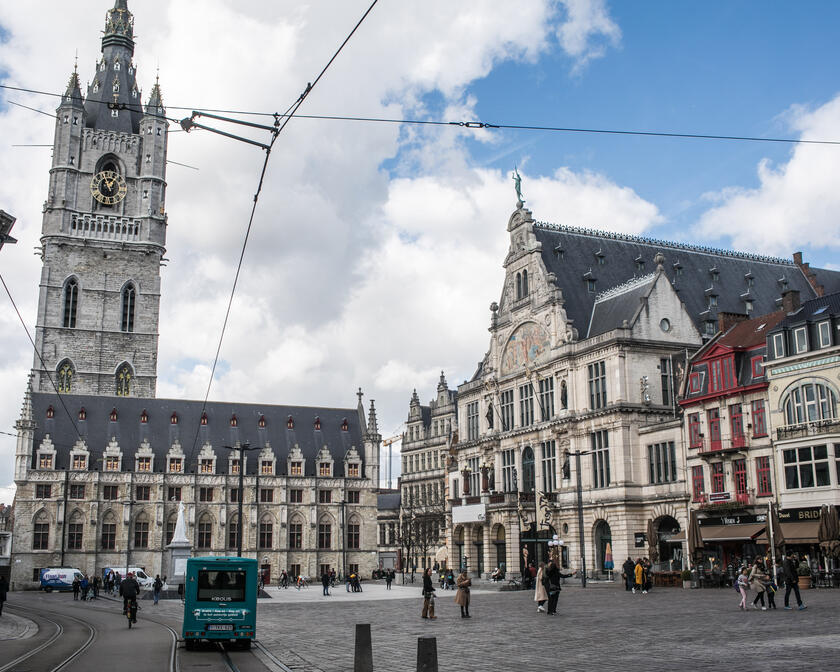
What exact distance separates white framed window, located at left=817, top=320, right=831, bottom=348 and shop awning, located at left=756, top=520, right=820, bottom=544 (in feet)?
25.4

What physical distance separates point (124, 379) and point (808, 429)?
77.9 m

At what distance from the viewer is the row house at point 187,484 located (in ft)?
250

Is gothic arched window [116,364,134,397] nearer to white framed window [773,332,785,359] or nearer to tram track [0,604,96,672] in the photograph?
tram track [0,604,96,672]

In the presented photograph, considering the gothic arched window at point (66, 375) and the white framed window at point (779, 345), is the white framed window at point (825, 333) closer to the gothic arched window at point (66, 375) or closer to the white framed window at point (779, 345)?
the white framed window at point (779, 345)

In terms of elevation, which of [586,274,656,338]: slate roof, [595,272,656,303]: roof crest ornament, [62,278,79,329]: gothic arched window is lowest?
[586,274,656,338]: slate roof

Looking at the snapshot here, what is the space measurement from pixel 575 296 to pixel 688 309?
24.2 ft

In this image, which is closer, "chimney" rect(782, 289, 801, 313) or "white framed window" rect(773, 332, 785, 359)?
"white framed window" rect(773, 332, 785, 359)

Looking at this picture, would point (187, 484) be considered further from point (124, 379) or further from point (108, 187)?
point (108, 187)

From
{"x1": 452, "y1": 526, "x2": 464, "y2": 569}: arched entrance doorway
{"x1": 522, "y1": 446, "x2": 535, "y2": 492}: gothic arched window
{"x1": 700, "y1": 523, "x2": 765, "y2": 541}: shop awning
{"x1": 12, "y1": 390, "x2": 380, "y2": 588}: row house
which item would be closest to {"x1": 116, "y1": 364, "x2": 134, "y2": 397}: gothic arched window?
{"x1": 12, "y1": 390, "x2": 380, "y2": 588}: row house

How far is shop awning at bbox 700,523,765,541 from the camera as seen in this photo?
42.3 m

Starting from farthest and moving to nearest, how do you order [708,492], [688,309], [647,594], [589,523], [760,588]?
[688,309] < [589,523] < [708,492] < [647,594] < [760,588]

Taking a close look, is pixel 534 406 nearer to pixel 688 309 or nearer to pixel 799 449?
pixel 688 309

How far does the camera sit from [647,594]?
37469 mm

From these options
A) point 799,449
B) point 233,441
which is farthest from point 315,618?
point 233,441
